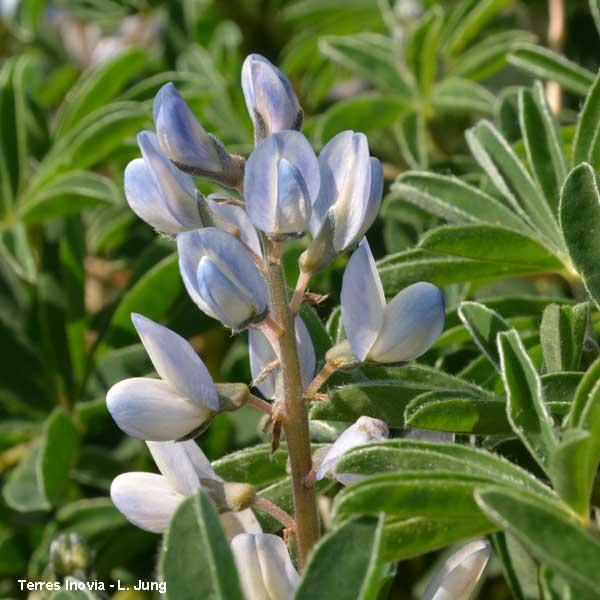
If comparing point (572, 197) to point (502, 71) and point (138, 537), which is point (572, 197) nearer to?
point (138, 537)

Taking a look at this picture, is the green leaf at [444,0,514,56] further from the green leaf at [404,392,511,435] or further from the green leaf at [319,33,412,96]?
the green leaf at [404,392,511,435]

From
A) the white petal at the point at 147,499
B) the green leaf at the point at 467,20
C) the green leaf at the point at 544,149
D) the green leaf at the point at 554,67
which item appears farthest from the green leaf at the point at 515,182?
the green leaf at the point at 467,20

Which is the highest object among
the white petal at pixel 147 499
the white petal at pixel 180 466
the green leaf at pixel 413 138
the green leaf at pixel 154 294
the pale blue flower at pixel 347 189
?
the pale blue flower at pixel 347 189

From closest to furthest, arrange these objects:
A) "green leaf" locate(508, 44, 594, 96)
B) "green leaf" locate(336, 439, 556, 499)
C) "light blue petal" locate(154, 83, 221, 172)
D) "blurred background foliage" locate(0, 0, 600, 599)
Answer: "green leaf" locate(336, 439, 556, 499) → "light blue petal" locate(154, 83, 221, 172) → "green leaf" locate(508, 44, 594, 96) → "blurred background foliage" locate(0, 0, 600, 599)

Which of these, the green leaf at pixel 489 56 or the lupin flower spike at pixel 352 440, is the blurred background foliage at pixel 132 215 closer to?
the green leaf at pixel 489 56

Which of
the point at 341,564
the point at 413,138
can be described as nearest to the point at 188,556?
the point at 341,564

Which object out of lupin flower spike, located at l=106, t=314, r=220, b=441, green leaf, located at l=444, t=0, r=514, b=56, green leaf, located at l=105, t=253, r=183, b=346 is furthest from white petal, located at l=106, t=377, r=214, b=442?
green leaf, located at l=444, t=0, r=514, b=56
